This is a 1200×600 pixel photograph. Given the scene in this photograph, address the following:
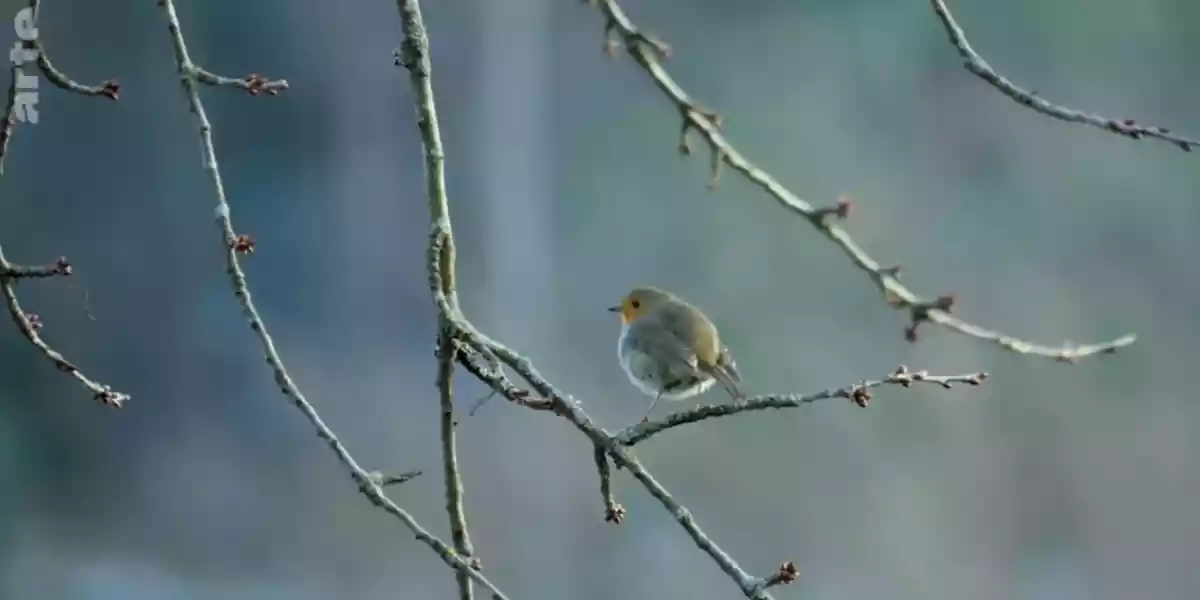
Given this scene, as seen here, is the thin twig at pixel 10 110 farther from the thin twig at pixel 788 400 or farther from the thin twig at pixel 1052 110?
the thin twig at pixel 1052 110

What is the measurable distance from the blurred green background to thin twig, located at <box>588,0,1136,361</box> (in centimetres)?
135

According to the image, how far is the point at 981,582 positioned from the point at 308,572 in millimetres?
1236

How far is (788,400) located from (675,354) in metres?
0.56

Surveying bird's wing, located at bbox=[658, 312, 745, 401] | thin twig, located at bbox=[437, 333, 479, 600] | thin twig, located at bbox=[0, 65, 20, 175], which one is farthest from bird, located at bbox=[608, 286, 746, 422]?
thin twig, located at bbox=[0, 65, 20, 175]

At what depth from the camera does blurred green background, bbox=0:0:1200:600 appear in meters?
2.03

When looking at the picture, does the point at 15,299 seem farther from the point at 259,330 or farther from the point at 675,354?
the point at 675,354

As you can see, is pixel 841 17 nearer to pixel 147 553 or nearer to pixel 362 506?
pixel 362 506

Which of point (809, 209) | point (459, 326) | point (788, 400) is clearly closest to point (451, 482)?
point (459, 326)

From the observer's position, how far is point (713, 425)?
2178mm

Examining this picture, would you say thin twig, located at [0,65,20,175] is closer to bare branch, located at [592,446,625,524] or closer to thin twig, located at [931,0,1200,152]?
bare branch, located at [592,446,625,524]

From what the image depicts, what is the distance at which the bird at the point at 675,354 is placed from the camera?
1.29 meters

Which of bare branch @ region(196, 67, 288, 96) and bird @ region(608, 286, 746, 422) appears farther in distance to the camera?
bird @ region(608, 286, 746, 422)

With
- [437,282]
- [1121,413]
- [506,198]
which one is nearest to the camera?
[437,282]

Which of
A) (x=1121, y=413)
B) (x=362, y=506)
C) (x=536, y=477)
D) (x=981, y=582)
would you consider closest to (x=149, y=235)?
(x=362, y=506)
